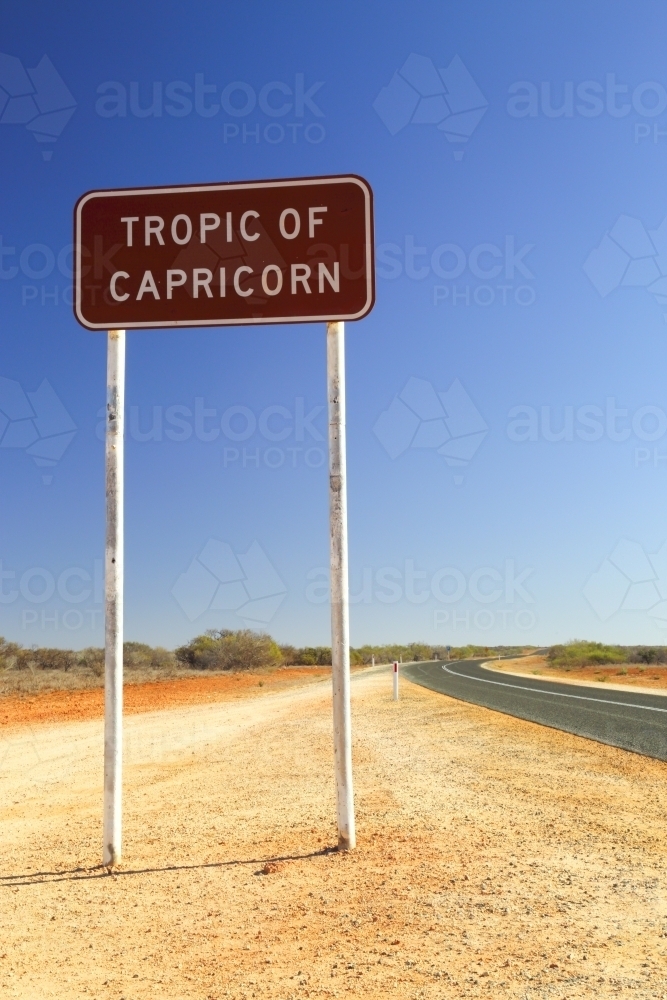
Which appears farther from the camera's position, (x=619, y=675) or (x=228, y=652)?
(x=228, y=652)

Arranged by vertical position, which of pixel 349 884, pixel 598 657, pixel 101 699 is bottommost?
pixel 598 657

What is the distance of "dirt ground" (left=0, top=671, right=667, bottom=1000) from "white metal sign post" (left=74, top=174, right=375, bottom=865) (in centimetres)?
174

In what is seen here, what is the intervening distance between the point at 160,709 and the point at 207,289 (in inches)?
844

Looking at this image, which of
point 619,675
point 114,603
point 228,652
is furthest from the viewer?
point 228,652

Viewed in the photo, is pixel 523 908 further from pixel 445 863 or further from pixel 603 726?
pixel 603 726

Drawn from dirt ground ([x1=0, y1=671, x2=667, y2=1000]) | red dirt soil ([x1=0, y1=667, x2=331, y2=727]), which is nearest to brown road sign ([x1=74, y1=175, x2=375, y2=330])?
dirt ground ([x1=0, y1=671, x2=667, y2=1000])

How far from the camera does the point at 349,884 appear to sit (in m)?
5.87

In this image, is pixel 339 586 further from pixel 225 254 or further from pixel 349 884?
pixel 225 254

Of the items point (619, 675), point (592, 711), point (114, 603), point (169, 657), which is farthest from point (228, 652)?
point (114, 603)

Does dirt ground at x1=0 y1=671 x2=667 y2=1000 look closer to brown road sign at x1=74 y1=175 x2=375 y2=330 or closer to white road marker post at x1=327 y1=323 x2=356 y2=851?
white road marker post at x1=327 y1=323 x2=356 y2=851

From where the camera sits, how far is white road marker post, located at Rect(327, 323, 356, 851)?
22.3 ft

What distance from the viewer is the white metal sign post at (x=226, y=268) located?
706 cm

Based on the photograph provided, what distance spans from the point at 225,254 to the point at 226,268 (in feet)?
0.43

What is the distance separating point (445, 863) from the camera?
6.31 m
